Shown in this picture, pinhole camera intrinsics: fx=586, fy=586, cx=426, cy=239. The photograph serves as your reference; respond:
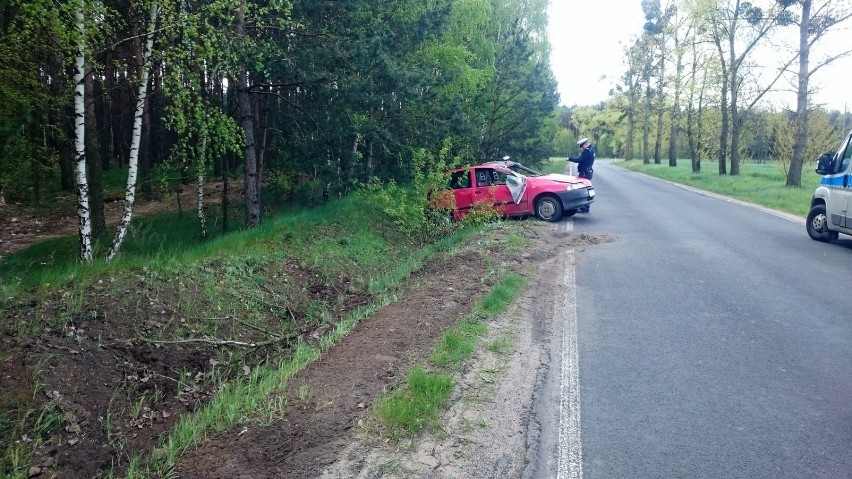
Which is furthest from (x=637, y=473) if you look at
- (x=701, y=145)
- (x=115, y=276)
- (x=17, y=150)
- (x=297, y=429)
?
(x=701, y=145)

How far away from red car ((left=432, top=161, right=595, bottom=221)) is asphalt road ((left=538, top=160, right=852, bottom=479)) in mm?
3693

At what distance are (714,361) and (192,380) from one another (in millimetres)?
5888

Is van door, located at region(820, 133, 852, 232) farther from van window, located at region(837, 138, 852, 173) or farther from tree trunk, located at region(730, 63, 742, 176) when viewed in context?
tree trunk, located at region(730, 63, 742, 176)

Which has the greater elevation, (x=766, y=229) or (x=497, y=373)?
(x=766, y=229)

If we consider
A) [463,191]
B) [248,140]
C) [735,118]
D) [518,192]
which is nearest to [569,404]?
[518,192]

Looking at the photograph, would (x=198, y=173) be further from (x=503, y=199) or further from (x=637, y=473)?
(x=637, y=473)

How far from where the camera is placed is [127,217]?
10883mm

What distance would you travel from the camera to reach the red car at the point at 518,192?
1504cm

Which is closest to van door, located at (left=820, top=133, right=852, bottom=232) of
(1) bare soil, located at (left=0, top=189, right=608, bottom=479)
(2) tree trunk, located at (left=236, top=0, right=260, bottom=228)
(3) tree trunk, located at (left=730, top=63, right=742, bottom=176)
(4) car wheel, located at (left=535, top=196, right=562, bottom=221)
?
(4) car wheel, located at (left=535, top=196, right=562, bottom=221)

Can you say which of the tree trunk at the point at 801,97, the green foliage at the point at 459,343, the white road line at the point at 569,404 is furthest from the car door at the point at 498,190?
the tree trunk at the point at 801,97

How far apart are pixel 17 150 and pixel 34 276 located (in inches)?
509

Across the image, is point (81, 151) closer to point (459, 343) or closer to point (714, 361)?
point (459, 343)

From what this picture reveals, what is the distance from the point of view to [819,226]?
12.3 metres

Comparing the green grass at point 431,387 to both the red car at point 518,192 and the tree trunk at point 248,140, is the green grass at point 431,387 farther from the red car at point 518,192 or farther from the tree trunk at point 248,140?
the tree trunk at point 248,140
